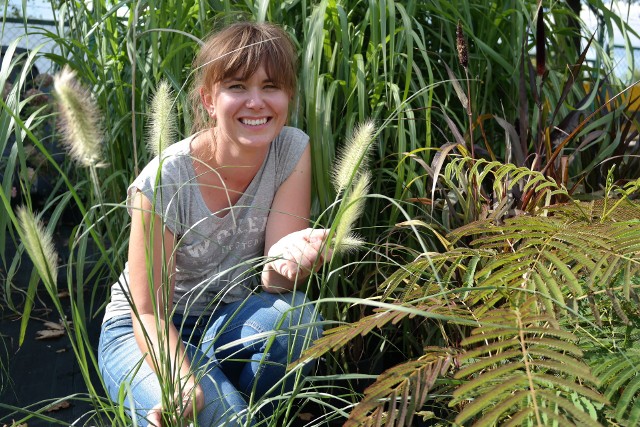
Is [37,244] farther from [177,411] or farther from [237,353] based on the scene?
[237,353]

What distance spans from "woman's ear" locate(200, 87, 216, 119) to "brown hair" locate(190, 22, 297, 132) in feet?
0.05

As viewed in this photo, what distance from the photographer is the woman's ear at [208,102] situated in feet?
5.93

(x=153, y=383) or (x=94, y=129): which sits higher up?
(x=94, y=129)

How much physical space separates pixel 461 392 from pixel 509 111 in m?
1.53

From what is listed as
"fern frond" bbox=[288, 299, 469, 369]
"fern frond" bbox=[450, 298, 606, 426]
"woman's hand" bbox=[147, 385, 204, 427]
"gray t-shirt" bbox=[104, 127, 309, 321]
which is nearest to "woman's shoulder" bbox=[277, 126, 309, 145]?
"gray t-shirt" bbox=[104, 127, 309, 321]

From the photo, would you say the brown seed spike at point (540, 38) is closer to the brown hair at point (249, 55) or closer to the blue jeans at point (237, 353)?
the brown hair at point (249, 55)

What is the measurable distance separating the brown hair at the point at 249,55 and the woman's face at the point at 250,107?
0.02 meters

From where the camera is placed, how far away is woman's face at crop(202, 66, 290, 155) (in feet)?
5.64

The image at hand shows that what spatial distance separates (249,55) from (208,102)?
0.64 ft

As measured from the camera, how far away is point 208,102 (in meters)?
1.83

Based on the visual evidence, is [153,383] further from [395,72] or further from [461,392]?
[395,72]

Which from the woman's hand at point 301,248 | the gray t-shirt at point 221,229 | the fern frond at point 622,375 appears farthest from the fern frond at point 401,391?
the gray t-shirt at point 221,229

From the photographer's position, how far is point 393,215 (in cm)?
190

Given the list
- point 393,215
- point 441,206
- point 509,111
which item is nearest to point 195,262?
point 393,215
